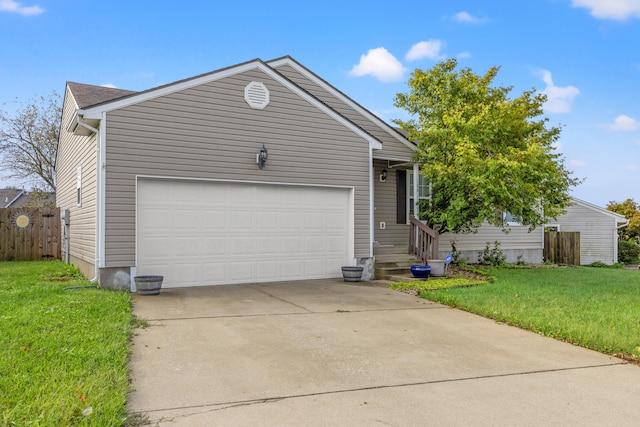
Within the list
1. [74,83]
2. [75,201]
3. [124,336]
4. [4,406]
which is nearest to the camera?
[4,406]

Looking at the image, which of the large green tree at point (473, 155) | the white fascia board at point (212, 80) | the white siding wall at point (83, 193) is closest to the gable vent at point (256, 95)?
the white fascia board at point (212, 80)

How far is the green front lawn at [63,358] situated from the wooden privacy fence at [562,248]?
56.0 ft

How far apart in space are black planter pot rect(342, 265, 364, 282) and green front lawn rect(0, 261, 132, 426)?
4586mm

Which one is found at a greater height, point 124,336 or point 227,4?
point 227,4

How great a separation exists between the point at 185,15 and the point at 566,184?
443 inches

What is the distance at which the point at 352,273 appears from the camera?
10.2m

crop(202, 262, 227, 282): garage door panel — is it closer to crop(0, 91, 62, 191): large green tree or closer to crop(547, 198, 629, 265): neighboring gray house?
crop(0, 91, 62, 191): large green tree

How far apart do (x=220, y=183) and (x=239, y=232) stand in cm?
108

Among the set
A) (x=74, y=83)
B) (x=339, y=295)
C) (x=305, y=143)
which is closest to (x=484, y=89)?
(x=305, y=143)

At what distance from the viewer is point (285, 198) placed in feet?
33.7

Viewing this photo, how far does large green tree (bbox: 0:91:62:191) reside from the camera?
2355 cm

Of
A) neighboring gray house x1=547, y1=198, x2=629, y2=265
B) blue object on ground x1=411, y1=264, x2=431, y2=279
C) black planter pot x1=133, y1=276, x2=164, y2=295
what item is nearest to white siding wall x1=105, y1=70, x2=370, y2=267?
black planter pot x1=133, y1=276, x2=164, y2=295

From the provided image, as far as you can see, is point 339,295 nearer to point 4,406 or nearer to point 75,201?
point 4,406

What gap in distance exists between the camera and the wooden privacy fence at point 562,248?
19047 millimetres
